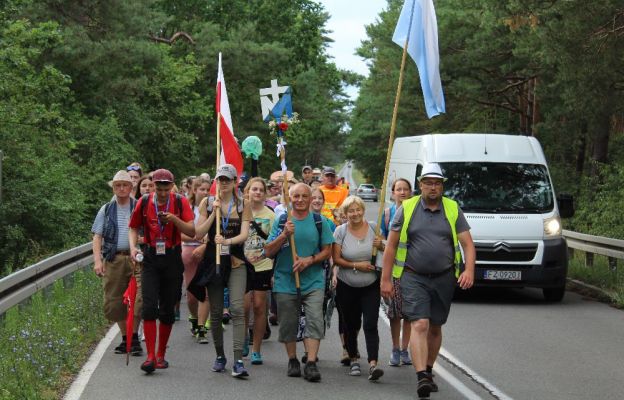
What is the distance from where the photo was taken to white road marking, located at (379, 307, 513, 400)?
845 cm

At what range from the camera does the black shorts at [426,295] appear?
27.6 feet

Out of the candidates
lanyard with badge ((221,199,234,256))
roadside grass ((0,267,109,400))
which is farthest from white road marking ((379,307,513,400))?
roadside grass ((0,267,109,400))

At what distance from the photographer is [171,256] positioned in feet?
30.9

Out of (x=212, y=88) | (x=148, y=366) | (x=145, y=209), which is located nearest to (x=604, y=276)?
(x=145, y=209)

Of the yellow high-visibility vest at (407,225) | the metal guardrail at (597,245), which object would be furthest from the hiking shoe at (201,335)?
the metal guardrail at (597,245)

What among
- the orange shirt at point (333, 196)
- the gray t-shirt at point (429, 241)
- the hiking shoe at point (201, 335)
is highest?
the gray t-shirt at point (429, 241)

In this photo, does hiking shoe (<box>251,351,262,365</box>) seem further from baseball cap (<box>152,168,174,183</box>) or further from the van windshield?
the van windshield

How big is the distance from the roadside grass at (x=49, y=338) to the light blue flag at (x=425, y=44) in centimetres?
407

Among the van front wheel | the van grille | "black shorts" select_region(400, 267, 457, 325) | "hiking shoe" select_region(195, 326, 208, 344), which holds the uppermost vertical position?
A: "black shorts" select_region(400, 267, 457, 325)

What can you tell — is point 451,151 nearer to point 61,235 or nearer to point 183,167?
point 61,235

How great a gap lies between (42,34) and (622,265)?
13.6m

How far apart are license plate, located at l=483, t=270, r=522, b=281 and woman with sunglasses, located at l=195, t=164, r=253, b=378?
20.4 feet

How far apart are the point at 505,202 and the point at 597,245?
2675mm

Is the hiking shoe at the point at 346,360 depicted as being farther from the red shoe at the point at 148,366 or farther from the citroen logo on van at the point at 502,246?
the citroen logo on van at the point at 502,246
